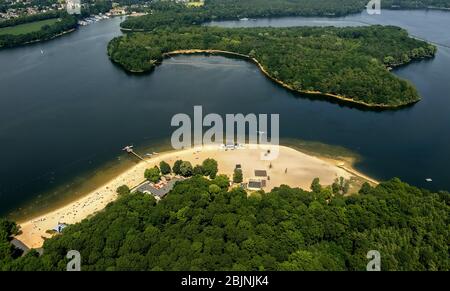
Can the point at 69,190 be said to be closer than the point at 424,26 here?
Yes

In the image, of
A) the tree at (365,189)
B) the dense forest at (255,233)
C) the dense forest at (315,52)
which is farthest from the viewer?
the dense forest at (315,52)

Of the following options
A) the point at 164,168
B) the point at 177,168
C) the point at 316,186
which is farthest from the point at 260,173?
the point at 164,168

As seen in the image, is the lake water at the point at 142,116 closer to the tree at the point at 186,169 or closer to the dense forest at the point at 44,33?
the dense forest at the point at 44,33

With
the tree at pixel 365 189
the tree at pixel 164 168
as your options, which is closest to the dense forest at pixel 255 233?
the tree at pixel 365 189

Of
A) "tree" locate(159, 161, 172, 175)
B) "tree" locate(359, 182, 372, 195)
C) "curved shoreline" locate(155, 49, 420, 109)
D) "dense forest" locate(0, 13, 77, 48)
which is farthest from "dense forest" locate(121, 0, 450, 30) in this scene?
"tree" locate(359, 182, 372, 195)

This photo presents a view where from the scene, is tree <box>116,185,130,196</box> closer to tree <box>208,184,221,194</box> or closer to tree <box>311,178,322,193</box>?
tree <box>208,184,221,194</box>

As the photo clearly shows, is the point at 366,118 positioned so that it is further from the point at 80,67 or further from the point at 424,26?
the point at 424,26

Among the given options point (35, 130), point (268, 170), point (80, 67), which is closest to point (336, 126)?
point (268, 170)
